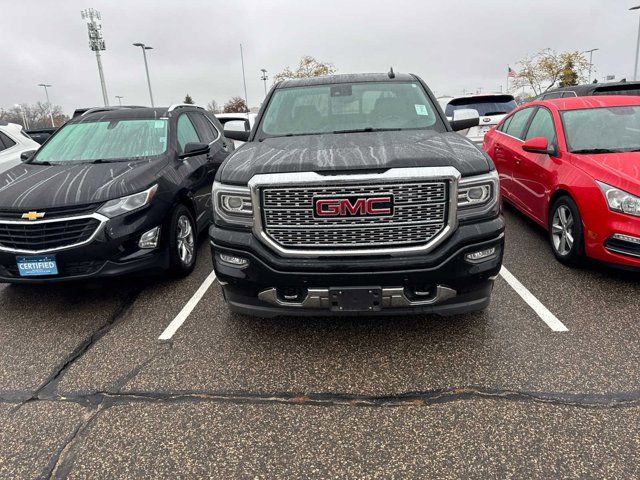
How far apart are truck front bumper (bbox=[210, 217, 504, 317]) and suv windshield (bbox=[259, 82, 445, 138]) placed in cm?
138

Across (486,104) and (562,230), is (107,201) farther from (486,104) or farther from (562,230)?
(486,104)

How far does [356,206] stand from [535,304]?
202 cm

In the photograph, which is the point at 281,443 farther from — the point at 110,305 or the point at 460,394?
the point at 110,305

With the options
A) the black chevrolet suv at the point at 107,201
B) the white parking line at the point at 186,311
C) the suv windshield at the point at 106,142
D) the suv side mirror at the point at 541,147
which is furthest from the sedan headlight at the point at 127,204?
the suv side mirror at the point at 541,147

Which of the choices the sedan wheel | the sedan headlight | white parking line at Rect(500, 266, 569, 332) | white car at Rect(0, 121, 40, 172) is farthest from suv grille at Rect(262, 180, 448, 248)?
white car at Rect(0, 121, 40, 172)

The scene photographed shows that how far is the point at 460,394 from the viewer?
2.67 m

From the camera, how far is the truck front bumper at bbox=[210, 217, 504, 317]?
2.73 m

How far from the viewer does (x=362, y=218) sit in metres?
2.73

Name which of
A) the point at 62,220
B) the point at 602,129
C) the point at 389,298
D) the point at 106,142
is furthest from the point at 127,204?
the point at 602,129

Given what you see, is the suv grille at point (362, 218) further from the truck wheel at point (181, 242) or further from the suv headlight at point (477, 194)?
the truck wheel at point (181, 242)

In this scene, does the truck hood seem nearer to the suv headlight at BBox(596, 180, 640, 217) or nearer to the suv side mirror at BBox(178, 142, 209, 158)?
the suv side mirror at BBox(178, 142, 209, 158)

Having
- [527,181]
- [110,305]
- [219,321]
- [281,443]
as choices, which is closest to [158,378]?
[219,321]

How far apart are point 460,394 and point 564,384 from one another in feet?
2.07

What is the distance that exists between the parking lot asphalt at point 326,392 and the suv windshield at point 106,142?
1662 mm
